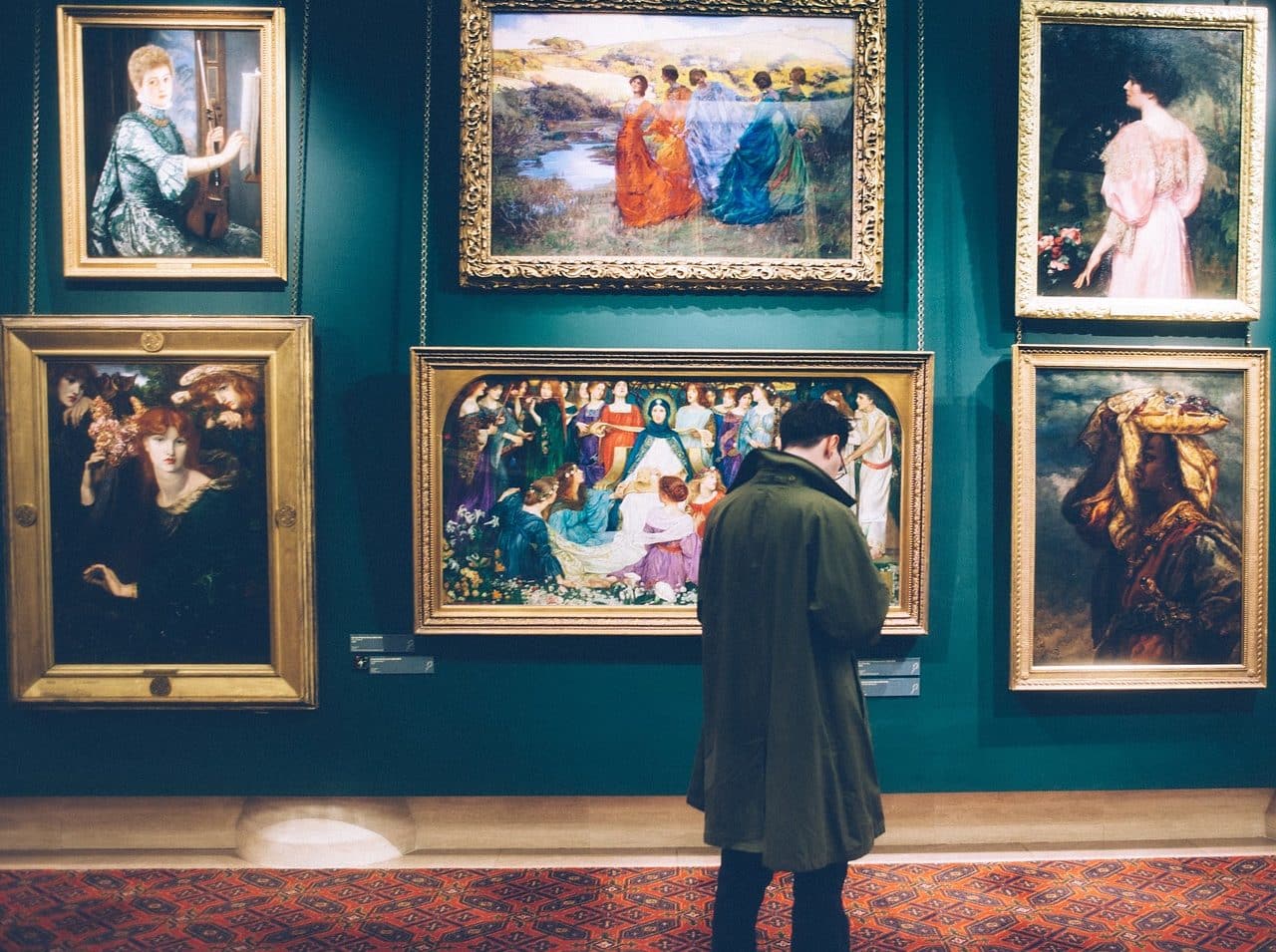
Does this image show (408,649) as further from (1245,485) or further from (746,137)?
(1245,485)

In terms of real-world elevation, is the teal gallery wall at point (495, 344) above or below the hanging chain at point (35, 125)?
below

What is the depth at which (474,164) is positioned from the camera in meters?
4.11

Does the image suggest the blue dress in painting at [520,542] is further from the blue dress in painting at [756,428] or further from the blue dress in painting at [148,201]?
the blue dress in painting at [148,201]

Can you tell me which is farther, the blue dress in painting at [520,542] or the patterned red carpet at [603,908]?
the blue dress in painting at [520,542]

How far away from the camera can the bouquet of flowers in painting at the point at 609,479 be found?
13.7 ft

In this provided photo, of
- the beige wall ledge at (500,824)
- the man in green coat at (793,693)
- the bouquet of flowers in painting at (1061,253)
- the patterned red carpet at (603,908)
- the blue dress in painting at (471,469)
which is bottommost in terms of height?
the patterned red carpet at (603,908)

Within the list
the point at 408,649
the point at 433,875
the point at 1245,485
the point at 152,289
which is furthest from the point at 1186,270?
the point at 152,289

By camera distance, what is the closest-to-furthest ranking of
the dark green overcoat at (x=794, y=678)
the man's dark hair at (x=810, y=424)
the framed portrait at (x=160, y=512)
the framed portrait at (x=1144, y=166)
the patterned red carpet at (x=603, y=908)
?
the dark green overcoat at (x=794, y=678) → the man's dark hair at (x=810, y=424) → the patterned red carpet at (x=603, y=908) → the framed portrait at (x=160, y=512) → the framed portrait at (x=1144, y=166)

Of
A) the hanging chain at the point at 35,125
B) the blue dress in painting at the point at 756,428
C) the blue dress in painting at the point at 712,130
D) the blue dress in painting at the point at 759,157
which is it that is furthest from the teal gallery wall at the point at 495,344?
the blue dress in painting at the point at 712,130

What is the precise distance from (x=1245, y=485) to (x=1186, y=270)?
1.11m

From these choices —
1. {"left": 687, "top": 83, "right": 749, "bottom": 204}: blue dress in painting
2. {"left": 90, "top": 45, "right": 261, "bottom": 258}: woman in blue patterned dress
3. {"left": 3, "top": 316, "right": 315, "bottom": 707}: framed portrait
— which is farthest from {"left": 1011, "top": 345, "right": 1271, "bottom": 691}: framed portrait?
{"left": 90, "top": 45, "right": 261, "bottom": 258}: woman in blue patterned dress

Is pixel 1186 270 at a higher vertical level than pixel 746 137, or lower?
lower

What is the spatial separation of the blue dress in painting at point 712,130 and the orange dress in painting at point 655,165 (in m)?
0.04

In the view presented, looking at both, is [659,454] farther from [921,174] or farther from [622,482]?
[921,174]
